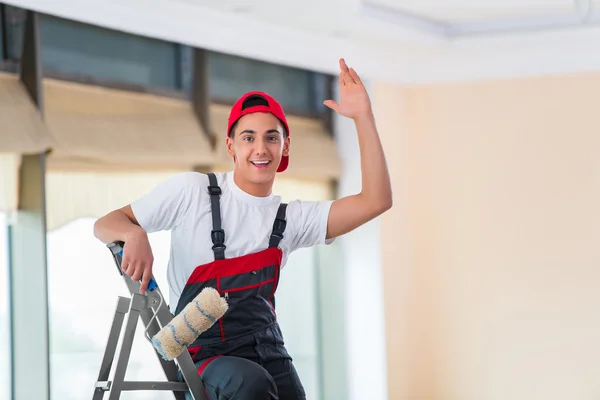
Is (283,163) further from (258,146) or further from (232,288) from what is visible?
(232,288)

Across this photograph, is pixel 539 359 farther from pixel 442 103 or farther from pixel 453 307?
pixel 442 103

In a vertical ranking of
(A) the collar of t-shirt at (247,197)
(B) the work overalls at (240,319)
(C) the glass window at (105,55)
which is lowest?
(B) the work overalls at (240,319)

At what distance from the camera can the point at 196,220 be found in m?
2.05

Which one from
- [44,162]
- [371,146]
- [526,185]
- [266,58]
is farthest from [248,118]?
[526,185]

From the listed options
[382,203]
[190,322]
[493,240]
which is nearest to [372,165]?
[382,203]

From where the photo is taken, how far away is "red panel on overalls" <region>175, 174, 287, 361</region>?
1.99 meters

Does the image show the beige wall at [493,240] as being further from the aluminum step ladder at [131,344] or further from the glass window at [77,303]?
the aluminum step ladder at [131,344]

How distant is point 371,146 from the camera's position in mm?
2070

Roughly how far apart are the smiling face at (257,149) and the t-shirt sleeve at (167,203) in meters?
0.12

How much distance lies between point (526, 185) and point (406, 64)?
1159 mm

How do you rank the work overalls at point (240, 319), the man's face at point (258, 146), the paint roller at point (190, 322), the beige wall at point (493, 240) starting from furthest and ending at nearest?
the beige wall at point (493, 240) < the man's face at point (258, 146) < the work overalls at point (240, 319) < the paint roller at point (190, 322)

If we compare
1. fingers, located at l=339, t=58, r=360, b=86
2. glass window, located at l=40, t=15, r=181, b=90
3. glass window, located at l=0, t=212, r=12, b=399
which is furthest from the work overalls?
glass window, located at l=40, t=15, r=181, b=90

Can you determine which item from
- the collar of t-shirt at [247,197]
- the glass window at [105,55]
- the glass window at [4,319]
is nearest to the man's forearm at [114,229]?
the collar of t-shirt at [247,197]

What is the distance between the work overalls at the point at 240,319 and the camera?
1989 millimetres
